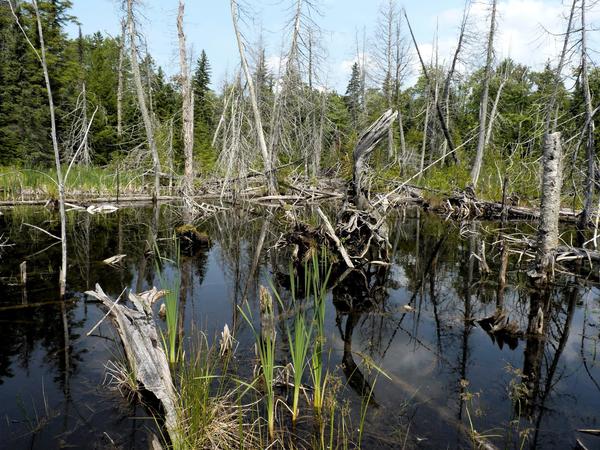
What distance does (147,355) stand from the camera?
3107mm

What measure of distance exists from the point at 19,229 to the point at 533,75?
51.0m

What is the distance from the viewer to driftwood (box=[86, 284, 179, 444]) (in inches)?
107

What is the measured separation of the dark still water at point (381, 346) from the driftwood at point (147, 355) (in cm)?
41

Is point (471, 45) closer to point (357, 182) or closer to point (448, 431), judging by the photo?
point (357, 182)

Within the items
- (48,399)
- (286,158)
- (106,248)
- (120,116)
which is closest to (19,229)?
(106,248)

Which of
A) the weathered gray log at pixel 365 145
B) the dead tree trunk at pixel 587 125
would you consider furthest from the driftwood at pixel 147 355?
the dead tree trunk at pixel 587 125

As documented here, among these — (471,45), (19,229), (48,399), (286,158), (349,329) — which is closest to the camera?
(48,399)

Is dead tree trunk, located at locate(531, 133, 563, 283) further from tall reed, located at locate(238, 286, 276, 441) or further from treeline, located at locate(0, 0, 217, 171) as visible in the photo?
treeline, located at locate(0, 0, 217, 171)

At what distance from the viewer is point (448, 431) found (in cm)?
305

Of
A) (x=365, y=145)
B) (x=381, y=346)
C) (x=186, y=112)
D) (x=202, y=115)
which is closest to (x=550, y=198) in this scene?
(x=365, y=145)

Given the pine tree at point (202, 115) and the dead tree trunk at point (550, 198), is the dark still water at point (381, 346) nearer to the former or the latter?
the dead tree trunk at point (550, 198)

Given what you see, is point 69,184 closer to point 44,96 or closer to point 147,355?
point 44,96

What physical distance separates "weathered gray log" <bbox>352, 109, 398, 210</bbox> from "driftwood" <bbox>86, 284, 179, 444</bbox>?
5.00 meters

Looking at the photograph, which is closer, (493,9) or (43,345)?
(43,345)
